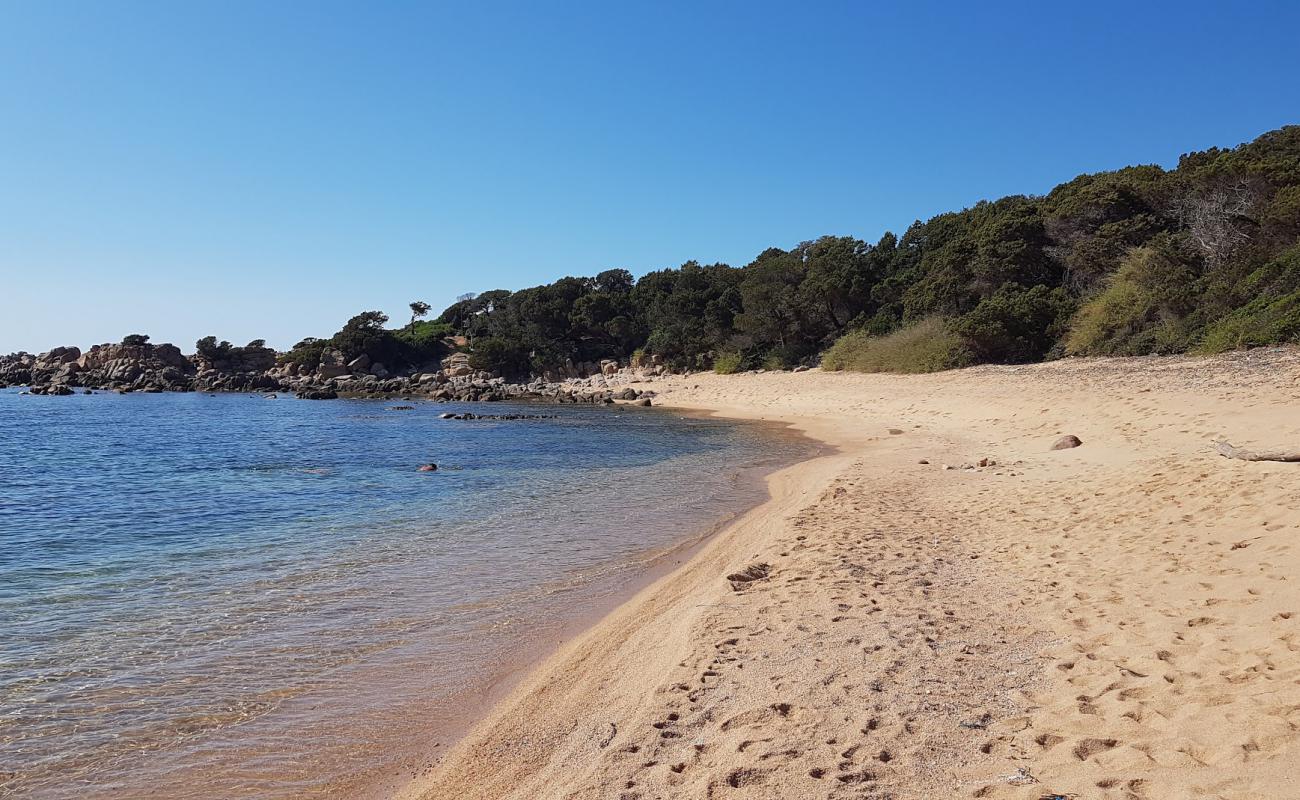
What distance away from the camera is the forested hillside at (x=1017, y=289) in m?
26.7

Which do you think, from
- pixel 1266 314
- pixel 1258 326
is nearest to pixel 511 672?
pixel 1258 326

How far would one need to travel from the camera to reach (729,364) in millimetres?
50688

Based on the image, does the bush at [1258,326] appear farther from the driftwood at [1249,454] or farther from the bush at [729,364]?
the bush at [729,364]

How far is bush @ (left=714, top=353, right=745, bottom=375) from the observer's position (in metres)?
50.2

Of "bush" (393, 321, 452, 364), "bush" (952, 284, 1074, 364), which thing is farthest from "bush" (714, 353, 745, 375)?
"bush" (393, 321, 452, 364)

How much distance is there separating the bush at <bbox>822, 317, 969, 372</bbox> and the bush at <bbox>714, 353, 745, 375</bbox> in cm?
910

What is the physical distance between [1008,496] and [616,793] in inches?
375

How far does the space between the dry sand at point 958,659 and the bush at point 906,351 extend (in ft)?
73.3

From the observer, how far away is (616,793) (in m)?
3.97

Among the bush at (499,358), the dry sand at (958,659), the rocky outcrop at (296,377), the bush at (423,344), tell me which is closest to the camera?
the dry sand at (958,659)

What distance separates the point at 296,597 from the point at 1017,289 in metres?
36.4

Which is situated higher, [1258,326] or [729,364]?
[1258,326]

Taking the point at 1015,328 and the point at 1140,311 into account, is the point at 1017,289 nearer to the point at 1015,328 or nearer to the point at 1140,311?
the point at 1015,328

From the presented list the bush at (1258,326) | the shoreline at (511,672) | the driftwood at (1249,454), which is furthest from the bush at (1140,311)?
the shoreline at (511,672)
